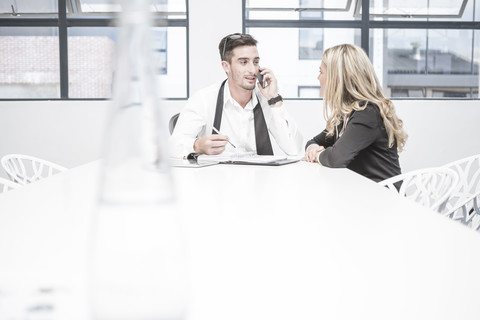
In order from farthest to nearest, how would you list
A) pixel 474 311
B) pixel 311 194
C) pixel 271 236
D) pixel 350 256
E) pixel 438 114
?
pixel 438 114 → pixel 311 194 → pixel 271 236 → pixel 350 256 → pixel 474 311

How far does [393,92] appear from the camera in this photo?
4.88 metres

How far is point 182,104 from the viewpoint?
466cm

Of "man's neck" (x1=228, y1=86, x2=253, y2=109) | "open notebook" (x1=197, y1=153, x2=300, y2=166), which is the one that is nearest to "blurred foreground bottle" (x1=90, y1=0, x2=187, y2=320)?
"open notebook" (x1=197, y1=153, x2=300, y2=166)

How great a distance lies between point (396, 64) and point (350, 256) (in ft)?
15.0

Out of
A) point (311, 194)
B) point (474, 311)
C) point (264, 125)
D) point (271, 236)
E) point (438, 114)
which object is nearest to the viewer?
point (474, 311)

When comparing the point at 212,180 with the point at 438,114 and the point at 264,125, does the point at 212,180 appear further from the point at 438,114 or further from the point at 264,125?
the point at 438,114

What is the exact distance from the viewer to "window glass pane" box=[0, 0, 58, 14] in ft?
15.6

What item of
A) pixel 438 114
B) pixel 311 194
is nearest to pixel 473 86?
pixel 438 114

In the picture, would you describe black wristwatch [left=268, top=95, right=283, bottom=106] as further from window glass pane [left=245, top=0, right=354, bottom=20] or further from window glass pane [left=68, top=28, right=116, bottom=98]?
window glass pane [left=68, top=28, right=116, bottom=98]

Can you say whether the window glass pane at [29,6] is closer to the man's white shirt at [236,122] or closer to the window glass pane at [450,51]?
the man's white shirt at [236,122]

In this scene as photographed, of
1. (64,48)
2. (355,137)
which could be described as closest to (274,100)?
Result: (355,137)

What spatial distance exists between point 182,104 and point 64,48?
1259 mm

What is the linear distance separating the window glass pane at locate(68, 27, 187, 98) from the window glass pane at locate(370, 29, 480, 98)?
1821 millimetres

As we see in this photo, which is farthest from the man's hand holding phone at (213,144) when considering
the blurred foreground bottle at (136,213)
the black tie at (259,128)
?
the blurred foreground bottle at (136,213)
